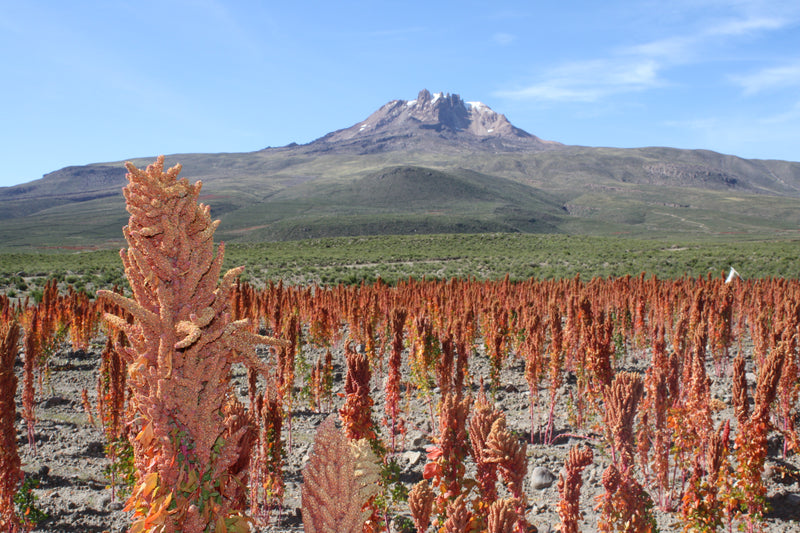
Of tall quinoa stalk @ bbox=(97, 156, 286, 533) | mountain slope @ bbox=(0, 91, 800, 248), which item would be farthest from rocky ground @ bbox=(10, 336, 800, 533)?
mountain slope @ bbox=(0, 91, 800, 248)

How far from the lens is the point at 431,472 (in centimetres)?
300

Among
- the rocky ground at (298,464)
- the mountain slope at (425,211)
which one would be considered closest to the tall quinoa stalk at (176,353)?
the rocky ground at (298,464)

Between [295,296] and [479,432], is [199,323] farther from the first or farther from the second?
[295,296]

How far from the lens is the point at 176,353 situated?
5.14ft

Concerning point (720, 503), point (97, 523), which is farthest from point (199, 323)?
point (720, 503)

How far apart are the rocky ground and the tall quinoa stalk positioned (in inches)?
137

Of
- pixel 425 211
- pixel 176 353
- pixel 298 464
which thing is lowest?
pixel 298 464

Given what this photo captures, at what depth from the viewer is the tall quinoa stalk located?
5.00 ft

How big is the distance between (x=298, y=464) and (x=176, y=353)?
5676 millimetres

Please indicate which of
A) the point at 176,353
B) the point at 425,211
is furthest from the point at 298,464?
the point at 425,211

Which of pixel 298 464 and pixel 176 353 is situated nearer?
pixel 176 353

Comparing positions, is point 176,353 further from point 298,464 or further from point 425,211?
point 425,211

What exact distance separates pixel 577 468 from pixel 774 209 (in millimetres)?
181898

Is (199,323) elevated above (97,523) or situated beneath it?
elevated above
